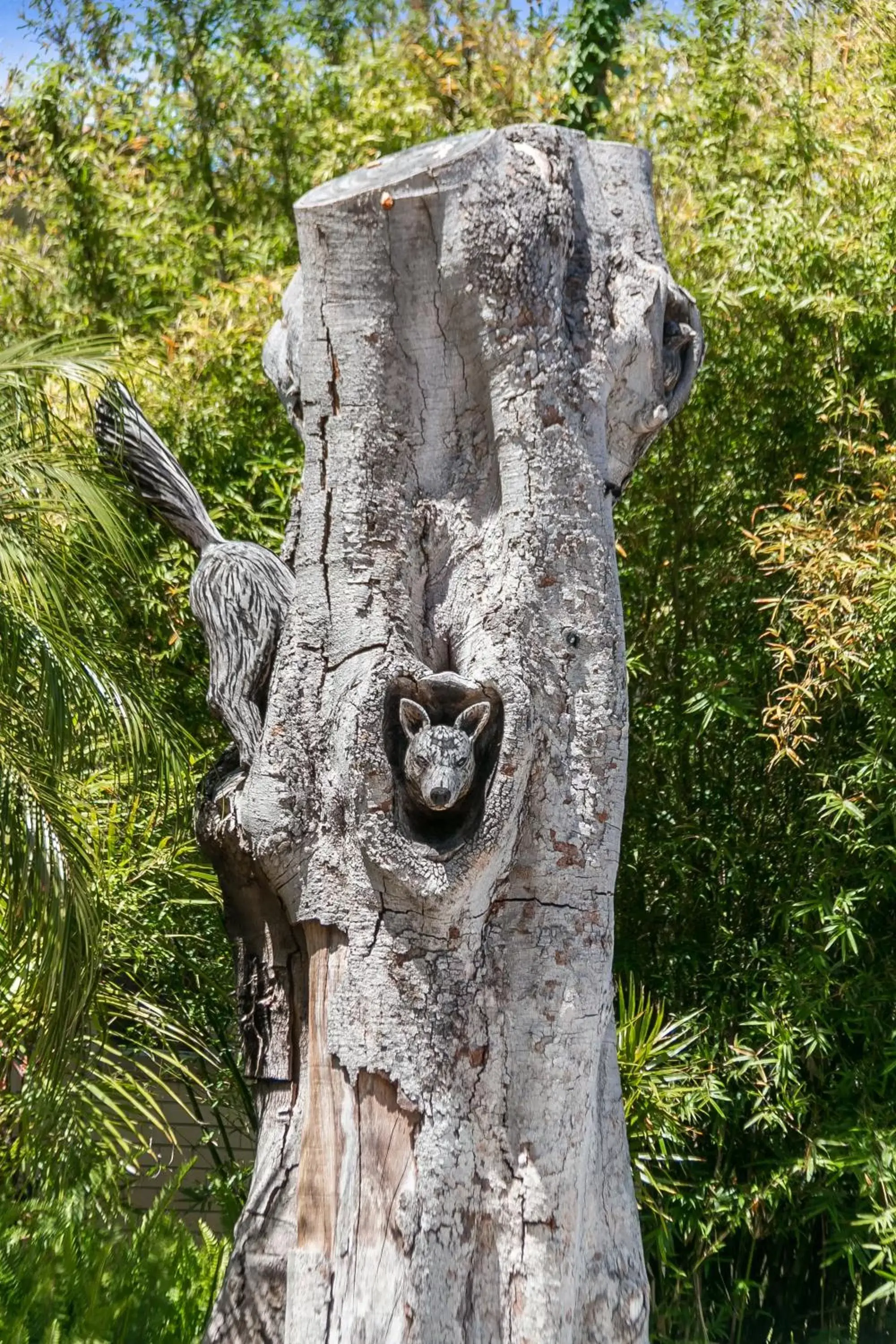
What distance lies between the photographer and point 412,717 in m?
2.21

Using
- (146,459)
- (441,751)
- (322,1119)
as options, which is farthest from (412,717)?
(146,459)

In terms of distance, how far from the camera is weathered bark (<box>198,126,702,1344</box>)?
2148mm

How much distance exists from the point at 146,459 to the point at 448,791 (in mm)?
1084

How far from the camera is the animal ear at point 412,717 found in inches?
86.8

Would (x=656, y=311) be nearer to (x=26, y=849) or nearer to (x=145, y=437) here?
(x=145, y=437)

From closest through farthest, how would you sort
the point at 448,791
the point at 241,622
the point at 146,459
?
the point at 448,791 < the point at 241,622 < the point at 146,459

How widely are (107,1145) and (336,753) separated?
249 centimetres

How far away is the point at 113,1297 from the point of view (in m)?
3.35

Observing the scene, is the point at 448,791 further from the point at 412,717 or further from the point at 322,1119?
the point at 322,1119

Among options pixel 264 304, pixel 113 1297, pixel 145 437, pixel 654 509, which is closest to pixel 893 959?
pixel 654 509

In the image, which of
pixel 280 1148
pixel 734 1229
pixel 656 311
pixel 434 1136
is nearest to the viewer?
pixel 434 1136

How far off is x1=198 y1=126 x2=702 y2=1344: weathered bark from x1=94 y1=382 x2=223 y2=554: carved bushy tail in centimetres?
34

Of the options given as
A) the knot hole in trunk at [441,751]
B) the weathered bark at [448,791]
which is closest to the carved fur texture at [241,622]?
the weathered bark at [448,791]

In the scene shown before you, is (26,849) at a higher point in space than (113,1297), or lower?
higher
